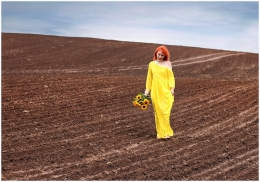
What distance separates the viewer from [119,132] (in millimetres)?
8922

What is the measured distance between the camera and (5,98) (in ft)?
36.6

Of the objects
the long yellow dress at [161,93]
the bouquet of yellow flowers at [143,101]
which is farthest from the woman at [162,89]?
the bouquet of yellow flowers at [143,101]

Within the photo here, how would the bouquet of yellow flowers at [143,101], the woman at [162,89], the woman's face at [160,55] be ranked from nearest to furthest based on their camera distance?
the woman's face at [160,55], the woman at [162,89], the bouquet of yellow flowers at [143,101]

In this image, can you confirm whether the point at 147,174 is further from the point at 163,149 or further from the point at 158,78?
the point at 158,78

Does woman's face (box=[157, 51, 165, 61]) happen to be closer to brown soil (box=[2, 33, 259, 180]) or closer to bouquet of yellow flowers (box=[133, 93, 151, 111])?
bouquet of yellow flowers (box=[133, 93, 151, 111])

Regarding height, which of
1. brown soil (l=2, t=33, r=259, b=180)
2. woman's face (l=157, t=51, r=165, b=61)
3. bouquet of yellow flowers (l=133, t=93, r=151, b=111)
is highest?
woman's face (l=157, t=51, r=165, b=61)

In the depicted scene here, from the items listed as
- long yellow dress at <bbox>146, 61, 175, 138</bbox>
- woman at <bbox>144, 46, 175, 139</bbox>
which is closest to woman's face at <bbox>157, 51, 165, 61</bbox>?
woman at <bbox>144, 46, 175, 139</bbox>

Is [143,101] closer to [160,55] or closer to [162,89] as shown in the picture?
[162,89]

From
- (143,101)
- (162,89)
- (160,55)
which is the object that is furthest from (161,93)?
(160,55)

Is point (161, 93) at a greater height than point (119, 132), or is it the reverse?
Result: point (161, 93)

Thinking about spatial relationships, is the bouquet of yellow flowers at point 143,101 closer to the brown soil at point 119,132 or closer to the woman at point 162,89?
the woman at point 162,89

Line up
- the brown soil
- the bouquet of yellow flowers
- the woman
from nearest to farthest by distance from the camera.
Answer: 1. the brown soil
2. the woman
3. the bouquet of yellow flowers

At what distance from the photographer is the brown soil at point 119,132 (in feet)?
22.0

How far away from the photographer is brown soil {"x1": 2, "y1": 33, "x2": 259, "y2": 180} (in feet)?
22.0
